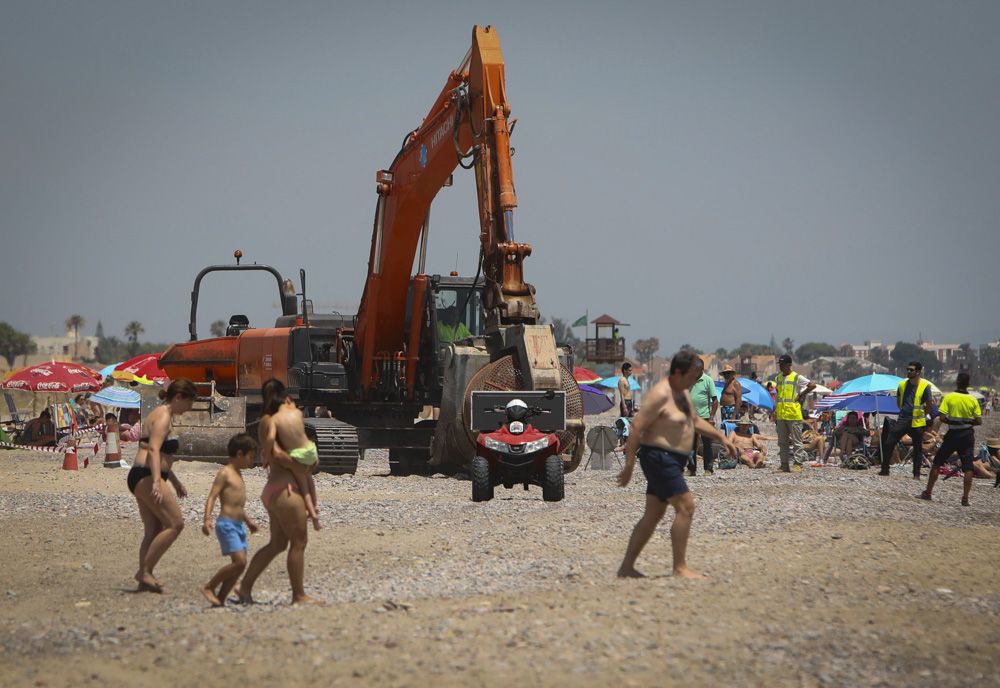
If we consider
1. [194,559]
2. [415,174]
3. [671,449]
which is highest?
[415,174]

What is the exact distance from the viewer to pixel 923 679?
748cm

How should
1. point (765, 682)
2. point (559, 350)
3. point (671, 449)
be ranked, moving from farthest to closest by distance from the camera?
point (559, 350), point (671, 449), point (765, 682)

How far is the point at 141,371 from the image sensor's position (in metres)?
37.3

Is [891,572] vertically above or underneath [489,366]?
underneath

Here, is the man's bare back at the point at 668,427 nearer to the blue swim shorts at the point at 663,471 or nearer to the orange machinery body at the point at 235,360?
the blue swim shorts at the point at 663,471

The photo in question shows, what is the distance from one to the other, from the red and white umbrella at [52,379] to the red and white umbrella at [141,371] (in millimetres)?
1583

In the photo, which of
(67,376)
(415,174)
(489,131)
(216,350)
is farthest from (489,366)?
(67,376)

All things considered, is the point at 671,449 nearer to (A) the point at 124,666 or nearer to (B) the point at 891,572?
(B) the point at 891,572

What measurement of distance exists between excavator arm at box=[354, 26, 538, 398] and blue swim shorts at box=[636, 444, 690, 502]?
6481 millimetres

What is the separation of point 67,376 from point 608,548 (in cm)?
2573

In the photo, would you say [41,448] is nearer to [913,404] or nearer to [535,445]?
[535,445]

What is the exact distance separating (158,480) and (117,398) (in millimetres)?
25043

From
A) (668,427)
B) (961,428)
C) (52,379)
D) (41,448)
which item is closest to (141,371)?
(52,379)

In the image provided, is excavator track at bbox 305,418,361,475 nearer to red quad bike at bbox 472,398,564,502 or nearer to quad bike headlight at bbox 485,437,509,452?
red quad bike at bbox 472,398,564,502
